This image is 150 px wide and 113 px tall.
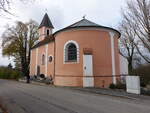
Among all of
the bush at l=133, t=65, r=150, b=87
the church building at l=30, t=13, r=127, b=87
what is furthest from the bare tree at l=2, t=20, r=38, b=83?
the bush at l=133, t=65, r=150, b=87

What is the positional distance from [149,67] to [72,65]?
820cm

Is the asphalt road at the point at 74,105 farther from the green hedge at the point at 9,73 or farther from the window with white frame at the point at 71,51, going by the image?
the green hedge at the point at 9,73

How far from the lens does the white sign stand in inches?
492

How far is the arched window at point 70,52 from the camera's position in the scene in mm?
18700

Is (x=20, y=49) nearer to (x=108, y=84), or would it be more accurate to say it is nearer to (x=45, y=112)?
(x=108, y=84)

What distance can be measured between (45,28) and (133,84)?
30.7 metres

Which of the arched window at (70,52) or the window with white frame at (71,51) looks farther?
the arched window at (70,52)

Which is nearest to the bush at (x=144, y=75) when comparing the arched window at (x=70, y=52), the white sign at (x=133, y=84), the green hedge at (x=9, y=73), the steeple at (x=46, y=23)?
the white sign at (x=133, y=84)

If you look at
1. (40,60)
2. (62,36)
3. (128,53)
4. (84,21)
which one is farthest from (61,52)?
(128,53)

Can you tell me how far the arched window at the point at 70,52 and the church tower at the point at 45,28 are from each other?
68.9ft

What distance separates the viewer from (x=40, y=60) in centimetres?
3028

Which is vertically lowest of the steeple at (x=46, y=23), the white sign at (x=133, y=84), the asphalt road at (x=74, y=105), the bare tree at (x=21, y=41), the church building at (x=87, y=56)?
the asphalt road at (x=74, y=105)

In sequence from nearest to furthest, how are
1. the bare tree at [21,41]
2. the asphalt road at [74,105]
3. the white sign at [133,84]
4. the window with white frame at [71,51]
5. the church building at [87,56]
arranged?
the asphalt road at [74,105] < the white sign at [133,84] < the church building at [87,56] < the window with white frame at [71,51] < the bare tree at [21,41]

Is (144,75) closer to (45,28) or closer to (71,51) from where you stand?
(71,51)
